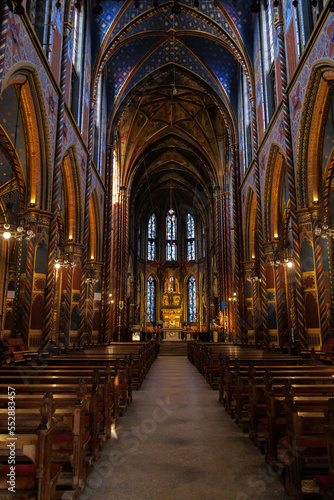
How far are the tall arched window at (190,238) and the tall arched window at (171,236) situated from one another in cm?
167

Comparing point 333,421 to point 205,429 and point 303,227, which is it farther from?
point 303,227

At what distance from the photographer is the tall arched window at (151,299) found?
46341 mm

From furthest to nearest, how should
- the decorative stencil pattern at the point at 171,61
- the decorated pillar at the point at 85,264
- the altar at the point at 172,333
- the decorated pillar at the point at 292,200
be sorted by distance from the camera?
the altar at the point at 172,333 < the decorative stencil pattern at the point at 171,61 < the decorated pillar at the point at 85,264 < the decorated pillar at the point at 292,200

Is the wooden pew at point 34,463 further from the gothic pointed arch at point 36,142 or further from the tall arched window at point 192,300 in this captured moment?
the tall arched window at point 192,300

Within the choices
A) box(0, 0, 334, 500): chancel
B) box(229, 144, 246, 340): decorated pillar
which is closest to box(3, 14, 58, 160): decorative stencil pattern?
box(0, 0, 334, 500): chancel

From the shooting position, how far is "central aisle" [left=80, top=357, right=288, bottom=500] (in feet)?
12.6

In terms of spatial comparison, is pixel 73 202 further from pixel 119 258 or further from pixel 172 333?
pixel 172 333

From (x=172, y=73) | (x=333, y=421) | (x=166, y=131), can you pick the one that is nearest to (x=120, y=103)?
(x=172, y=73)

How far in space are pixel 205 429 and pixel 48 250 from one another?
8828mm

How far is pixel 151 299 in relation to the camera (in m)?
47.4

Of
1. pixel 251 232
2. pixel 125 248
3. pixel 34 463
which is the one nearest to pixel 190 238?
pixel 125 248

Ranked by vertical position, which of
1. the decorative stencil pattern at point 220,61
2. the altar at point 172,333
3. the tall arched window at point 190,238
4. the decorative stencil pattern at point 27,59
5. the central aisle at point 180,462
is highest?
the decorative stencil pattern at point 220,61

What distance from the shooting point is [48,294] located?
12828mm

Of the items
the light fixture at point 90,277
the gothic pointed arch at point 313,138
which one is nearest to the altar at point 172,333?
the light fixture at point 90,277
